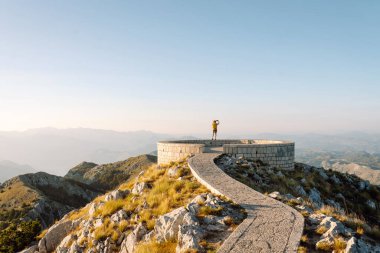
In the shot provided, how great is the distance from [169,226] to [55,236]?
383 inches

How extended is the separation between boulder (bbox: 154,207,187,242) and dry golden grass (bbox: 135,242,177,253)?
0.85 feet

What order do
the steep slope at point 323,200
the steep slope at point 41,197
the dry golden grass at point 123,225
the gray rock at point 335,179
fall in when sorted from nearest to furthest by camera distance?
the steep slope at point 323,200, the dry golden grass at point 123,225, the gray rock at point 335,179, the steep slope at point 41,197

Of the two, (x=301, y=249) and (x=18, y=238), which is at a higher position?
(x=301, y=249)

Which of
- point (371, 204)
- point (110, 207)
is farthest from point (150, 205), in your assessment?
point (371, 204)

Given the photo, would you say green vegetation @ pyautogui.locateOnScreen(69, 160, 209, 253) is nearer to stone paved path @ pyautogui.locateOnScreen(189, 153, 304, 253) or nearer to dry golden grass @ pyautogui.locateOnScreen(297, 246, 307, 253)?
stone paved path @ pyautogui.locateOnScreen(189, 153, 304, 253)

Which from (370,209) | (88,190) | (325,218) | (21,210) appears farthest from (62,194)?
(325,218)

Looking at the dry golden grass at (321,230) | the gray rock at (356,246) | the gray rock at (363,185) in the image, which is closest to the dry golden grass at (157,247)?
the dry golden grass at (321,230)

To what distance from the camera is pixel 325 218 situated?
380 inches

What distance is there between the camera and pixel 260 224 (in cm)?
913

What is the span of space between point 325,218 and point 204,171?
8.31 metres

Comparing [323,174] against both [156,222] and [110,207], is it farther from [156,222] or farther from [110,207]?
[156,222]

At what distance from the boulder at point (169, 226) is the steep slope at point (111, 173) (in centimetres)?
9488

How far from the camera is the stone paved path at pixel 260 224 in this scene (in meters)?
7.61

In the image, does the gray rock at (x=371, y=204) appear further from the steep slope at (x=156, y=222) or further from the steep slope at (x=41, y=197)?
the steep slope at (x=41, y=197)
